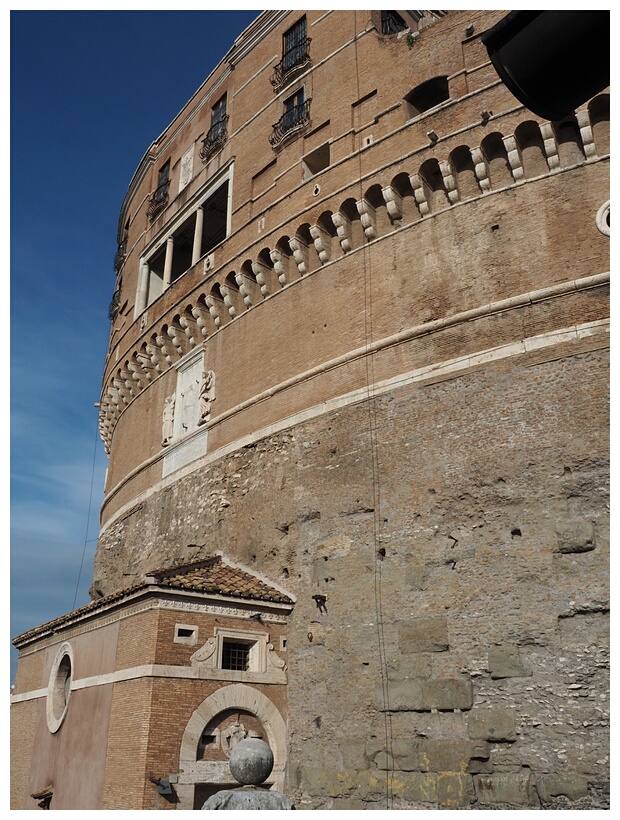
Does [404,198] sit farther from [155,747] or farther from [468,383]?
[155,747]

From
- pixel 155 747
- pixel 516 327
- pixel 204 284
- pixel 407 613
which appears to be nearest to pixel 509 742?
pixel 407 613

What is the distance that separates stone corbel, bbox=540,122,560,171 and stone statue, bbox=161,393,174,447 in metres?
9.24

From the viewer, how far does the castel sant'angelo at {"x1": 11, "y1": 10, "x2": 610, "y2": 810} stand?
862 cm

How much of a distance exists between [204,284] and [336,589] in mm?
7499

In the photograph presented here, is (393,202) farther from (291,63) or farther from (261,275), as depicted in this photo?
(291,63)

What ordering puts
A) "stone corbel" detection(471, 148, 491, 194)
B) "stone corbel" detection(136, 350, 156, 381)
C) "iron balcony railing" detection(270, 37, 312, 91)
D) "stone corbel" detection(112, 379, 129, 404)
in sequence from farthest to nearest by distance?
"stone corbel" detection(112, 379, 129, 404), "stone corbel" detection(136, 350, 156, 381), "iron balcony railing" detection(270, 37, 312, 91), "stone corbel" detection(471, 148, 491, 194)

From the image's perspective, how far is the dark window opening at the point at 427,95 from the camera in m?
12.3

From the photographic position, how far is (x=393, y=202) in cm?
1166

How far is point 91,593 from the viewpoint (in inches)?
727

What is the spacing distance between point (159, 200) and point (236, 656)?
42.9ft

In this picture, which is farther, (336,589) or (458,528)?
(336,589)

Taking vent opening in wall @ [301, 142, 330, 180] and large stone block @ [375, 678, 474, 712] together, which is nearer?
large stone block @ [375, 678, 474, 712]

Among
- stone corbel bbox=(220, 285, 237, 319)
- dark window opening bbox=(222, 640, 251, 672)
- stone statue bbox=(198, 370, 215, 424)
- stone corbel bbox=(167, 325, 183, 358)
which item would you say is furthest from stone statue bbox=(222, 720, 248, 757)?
stone corbel bbox=(167, 325, 183, 358)

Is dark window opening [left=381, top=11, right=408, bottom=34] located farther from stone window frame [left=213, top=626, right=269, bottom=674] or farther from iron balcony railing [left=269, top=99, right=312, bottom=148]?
stone window frame [left=213, top=626, right=269, bottom=674]
